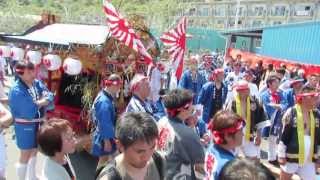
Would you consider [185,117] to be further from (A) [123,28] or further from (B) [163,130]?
(A) [123,28]

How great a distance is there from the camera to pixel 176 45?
27.3 feet

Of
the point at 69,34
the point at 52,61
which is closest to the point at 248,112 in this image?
the point at 52,61

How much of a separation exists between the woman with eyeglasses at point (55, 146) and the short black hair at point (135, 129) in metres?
0.80

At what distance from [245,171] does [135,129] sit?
797mm

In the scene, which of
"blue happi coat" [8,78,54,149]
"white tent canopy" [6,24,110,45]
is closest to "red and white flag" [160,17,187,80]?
"white tent canopy" [6,24,110,45]

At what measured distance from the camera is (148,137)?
2816mm

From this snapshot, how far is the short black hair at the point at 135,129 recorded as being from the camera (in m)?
2.80

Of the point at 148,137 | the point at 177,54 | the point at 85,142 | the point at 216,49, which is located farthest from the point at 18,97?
the point at 216,49

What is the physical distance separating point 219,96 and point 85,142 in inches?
95.3

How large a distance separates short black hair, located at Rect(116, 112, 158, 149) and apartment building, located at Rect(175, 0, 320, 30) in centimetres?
6114

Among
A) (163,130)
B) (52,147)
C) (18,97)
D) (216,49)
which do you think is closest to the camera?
(52,147)

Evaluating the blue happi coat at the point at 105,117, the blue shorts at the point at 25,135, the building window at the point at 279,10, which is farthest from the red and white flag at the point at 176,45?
the building window at the point at 279,10

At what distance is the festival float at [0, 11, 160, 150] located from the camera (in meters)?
7.80

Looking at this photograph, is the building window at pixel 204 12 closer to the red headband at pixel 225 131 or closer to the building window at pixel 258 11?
the building window at pixel 258 11
